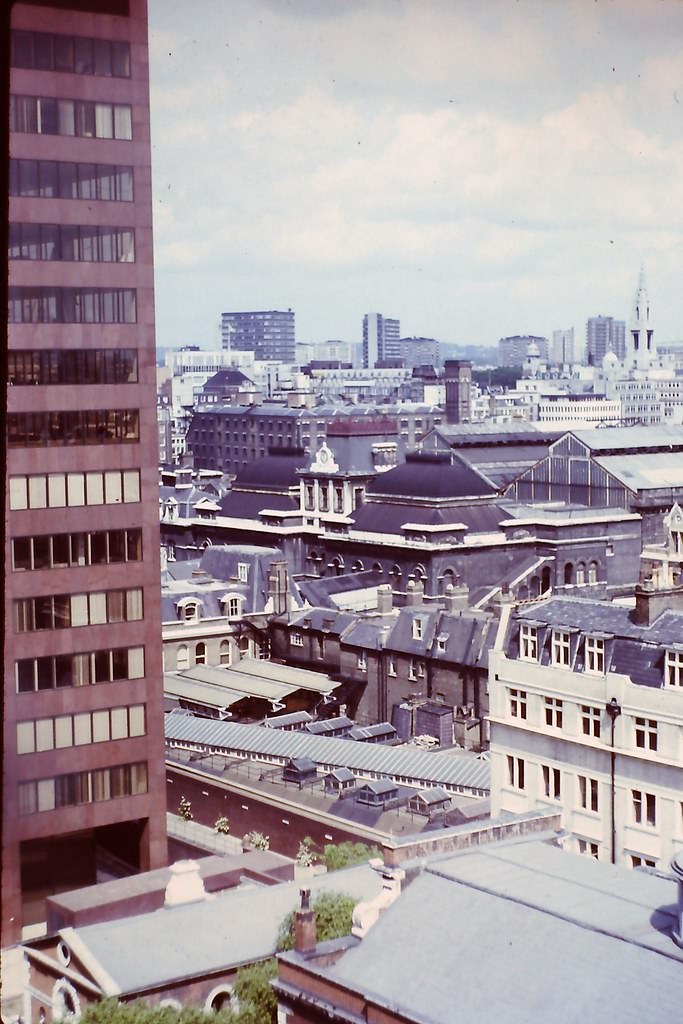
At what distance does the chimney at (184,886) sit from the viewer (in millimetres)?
11149

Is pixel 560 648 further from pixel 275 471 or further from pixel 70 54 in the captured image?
pixel 275 471

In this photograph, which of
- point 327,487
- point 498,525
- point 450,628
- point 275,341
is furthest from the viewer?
point 275,341

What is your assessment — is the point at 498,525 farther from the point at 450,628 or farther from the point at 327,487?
the point at 450,628

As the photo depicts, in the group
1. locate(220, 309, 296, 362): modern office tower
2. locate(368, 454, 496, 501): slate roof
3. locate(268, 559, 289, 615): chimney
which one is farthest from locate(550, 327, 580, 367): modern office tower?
locate(268, 559, 289, 615): chimney

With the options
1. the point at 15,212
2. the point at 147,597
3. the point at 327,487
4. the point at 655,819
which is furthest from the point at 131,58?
the point at 327,487

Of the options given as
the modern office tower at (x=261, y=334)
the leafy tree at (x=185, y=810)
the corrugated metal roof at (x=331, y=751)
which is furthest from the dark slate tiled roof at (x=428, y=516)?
the modern office tower at (x=261, y=334)

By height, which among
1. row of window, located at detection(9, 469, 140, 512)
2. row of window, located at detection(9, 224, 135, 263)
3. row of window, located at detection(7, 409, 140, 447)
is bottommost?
row of window, located at detection(9, 469, 140, 512)

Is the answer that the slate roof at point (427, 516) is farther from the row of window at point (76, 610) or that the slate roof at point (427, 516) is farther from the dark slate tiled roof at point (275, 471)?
the row of window at point (76, 610)

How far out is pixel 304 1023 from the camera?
8945 millimetres

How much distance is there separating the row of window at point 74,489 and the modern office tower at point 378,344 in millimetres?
76947

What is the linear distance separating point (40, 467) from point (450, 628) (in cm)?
1231

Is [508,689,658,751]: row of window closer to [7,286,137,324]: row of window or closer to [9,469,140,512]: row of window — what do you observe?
[9,469,140,512]: row of window

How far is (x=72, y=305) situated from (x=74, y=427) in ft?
3.04

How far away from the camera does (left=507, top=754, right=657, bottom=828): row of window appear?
13.3 metres
